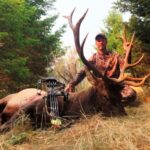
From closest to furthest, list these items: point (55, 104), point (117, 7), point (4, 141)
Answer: point (4, 141) < point (55, 104) < point (117, 7)

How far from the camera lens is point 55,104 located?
629 cm

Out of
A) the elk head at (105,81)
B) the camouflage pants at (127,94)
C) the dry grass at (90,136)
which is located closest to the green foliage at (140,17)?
the camouflage pants at (127,94)

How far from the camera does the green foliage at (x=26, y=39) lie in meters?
13.5

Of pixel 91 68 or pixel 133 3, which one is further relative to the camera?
pixel 133 3

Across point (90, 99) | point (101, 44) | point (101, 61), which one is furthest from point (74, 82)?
point (90, 99)

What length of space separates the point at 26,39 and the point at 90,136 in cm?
1164

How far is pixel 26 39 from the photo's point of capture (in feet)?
52.8

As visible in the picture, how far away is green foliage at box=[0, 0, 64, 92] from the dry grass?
6438 millimetres

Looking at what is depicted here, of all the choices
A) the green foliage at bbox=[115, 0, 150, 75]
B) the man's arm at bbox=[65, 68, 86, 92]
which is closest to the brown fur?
the man's arm at bbox=[65, 68, 86, 92]

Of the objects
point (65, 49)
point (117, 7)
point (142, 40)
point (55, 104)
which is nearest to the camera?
point (55, 104)

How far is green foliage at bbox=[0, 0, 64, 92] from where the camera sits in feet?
44.2

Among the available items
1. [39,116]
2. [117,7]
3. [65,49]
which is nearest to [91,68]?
[39,116]

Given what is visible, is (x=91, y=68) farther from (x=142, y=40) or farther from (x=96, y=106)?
(x=142, y=40)

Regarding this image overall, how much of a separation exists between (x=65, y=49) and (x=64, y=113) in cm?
1797
